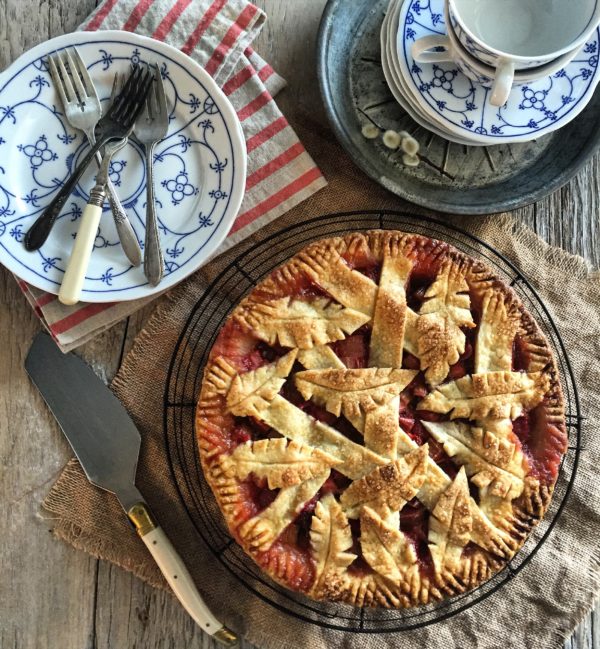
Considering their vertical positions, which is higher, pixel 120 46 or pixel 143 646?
pixel 120 46

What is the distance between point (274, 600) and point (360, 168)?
46.8 inches

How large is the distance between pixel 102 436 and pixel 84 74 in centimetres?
96

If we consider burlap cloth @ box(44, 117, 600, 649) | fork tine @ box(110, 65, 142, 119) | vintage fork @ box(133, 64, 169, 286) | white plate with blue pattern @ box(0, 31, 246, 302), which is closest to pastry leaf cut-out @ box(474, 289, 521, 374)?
burlap cloth @ box(44, 117, 600, 649)

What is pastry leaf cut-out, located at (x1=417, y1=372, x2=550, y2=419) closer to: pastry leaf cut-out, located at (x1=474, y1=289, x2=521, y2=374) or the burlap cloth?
pastry leaf cut-out, located at (x1=474, y1=289, x2=521, y2=374)

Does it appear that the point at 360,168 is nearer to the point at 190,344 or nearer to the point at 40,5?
Result: the point at 190,344

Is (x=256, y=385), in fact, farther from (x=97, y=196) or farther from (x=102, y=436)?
(x=97, y=196)

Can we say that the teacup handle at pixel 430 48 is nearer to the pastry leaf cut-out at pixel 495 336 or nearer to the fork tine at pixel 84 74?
the pastry leaf cut-out at pixel 495 336

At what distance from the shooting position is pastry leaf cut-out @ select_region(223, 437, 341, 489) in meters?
1.70

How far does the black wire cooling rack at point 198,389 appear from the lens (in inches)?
77.5

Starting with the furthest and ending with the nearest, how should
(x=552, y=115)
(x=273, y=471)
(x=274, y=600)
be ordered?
(x=274, y=600)
(x=552, y=115)
(x=273, y=471)

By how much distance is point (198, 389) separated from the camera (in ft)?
6.59

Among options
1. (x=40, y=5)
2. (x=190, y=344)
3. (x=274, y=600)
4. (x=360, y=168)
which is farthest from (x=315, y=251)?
(x=40, y=5)

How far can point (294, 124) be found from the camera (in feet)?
6.84

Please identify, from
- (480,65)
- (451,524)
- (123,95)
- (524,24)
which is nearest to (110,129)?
(123,95)
